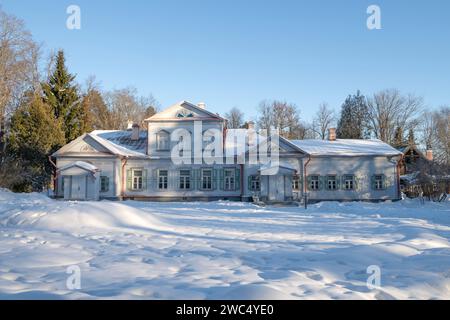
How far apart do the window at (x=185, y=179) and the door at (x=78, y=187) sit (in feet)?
20.2

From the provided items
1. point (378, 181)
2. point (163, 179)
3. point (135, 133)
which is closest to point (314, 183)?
point (378, 181)

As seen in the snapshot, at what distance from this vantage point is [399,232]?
9.27 metres

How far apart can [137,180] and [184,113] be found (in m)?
5.48

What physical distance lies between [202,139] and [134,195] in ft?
19.2

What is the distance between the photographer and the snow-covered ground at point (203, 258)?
14.0 ft

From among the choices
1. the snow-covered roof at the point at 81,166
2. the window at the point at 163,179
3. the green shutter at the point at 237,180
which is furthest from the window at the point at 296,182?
the snow-covered roof at the point at 81,166

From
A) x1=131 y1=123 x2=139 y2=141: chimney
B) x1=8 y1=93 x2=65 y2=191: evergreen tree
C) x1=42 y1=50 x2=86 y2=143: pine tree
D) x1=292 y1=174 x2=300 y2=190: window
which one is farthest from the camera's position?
x1=42 y1=50 x2=86 y2=143: pine tree

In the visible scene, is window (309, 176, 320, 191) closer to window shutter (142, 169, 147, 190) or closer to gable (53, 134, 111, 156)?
window shutter (142, 169, 147, 190)

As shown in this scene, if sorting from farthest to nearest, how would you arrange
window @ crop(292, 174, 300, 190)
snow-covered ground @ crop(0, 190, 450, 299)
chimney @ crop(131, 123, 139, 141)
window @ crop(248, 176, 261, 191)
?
chimney @ crop(131, 123, 139, 141), window @ crop(292, 174, 300, 190), window @ crop(248, 176, 261, 191), snow-covered ground @ crop(0, 190, 450, 299)

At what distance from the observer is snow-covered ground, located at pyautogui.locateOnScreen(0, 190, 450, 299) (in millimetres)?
4258

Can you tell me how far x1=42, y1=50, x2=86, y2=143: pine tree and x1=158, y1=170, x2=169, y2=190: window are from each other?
11.9 meters

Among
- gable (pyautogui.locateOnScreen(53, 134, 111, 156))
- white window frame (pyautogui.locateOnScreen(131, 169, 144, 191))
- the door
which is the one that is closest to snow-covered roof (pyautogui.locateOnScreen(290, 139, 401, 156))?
white window frame (pyautogui.locateOnScreen(131, 169, 144, 191))

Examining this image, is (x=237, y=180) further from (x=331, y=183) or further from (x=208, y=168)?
(x=331, y=183)
